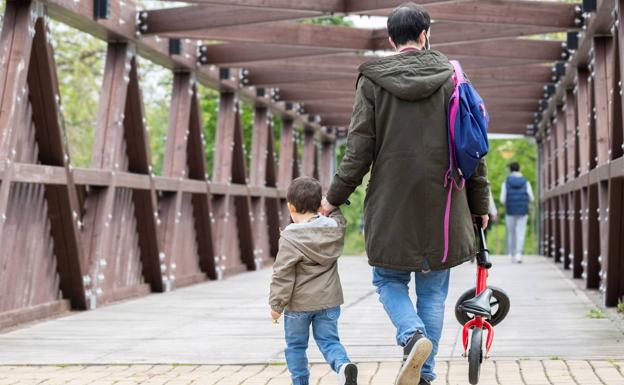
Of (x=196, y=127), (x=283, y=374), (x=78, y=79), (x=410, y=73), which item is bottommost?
(x=283, y=374)

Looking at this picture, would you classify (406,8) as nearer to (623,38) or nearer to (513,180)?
(623,38)

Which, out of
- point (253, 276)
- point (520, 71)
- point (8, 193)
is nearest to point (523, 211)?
point (520, 71)

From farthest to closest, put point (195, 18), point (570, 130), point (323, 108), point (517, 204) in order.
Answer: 1. point (323, 108)
2. point (517, 204)
3. point (570, 130)
4. point (195, 18)

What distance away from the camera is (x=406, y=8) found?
539cm

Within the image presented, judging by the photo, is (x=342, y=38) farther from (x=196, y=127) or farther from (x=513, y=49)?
(x=196, y=127)

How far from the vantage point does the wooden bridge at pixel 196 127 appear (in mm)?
9211

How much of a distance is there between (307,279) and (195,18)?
6.48 m

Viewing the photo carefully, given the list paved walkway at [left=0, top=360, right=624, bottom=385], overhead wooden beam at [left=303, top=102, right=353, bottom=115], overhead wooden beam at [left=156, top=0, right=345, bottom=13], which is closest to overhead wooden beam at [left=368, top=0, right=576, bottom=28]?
overhead wooden beam at [left=156, top=0, right=345, bottom=13]

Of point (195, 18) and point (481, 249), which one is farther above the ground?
point (195, 18)

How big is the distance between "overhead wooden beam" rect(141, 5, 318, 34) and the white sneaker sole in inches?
258

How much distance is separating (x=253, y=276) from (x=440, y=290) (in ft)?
34.0

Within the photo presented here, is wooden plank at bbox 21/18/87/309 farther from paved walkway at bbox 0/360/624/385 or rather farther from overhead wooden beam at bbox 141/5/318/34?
paved walkway at bbox 0/360/624/385

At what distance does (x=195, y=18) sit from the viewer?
11609mm

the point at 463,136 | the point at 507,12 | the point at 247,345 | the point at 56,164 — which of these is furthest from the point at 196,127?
the point at 463,136
